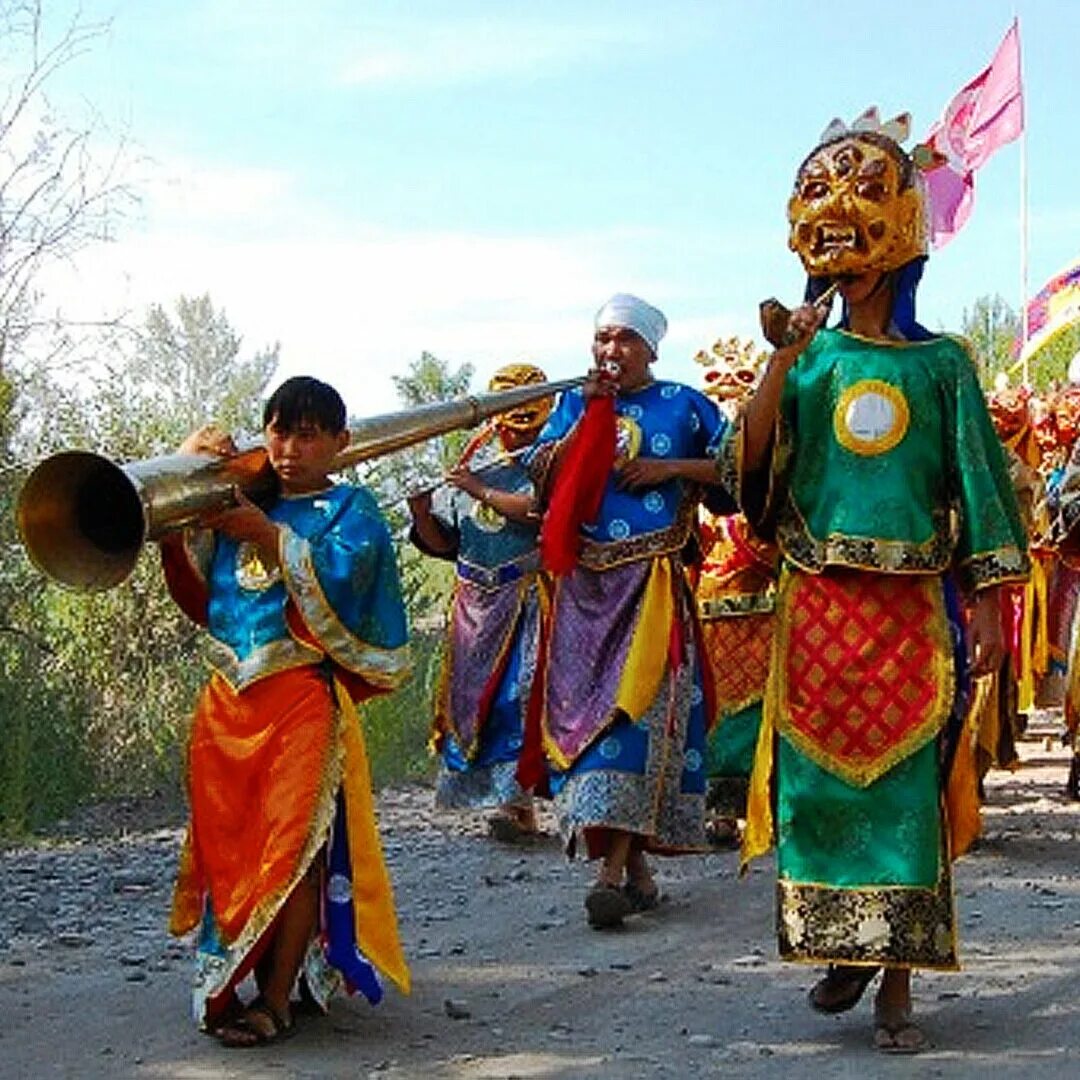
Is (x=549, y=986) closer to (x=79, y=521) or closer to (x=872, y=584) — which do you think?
(x=872, y=584)

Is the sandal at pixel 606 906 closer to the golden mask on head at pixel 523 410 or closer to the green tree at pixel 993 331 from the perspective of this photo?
the golden mask on head at pixel 523 410

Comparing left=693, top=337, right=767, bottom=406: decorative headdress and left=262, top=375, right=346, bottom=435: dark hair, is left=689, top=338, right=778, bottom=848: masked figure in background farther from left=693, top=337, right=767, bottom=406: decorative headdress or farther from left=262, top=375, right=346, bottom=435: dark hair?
left=262, top=375, right=346, bottom=435: dark hair

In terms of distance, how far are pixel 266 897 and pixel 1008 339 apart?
34220 mm

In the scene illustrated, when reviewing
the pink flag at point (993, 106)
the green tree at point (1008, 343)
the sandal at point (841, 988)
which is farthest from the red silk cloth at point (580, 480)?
the green tree at point (1008, 343)

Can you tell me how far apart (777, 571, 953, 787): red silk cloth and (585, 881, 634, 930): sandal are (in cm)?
174

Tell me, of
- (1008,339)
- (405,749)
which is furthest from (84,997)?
(1008,339)

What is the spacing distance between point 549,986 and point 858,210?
2300 mm

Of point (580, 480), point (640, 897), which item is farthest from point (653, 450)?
point (640, 897)

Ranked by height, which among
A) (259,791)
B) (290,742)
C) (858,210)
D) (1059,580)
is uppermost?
(858,210)

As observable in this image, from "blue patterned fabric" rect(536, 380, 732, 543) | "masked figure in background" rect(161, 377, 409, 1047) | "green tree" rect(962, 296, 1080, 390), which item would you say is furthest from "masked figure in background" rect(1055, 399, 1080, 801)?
"green tree" rect(962, 296, 1080, 390)

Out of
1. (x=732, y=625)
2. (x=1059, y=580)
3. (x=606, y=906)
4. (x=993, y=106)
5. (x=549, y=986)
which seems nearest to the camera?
(x=549, y=986)

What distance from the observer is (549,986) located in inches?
247

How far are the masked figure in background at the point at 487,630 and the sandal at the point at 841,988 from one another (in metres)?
3.21

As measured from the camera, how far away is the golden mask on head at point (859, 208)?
17.9 feet
